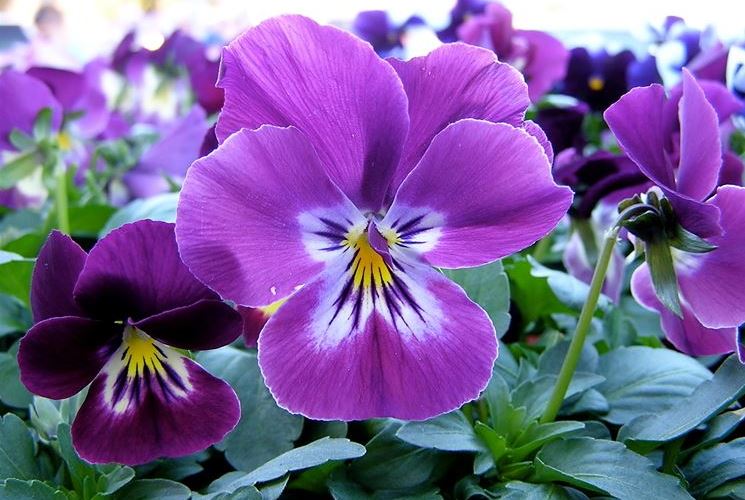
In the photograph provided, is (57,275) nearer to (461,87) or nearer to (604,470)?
(461,87)

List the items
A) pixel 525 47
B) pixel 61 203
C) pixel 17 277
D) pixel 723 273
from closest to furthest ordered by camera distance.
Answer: pixel 723 273
pixel 17 277
pixel 61 203
pixel 525 47

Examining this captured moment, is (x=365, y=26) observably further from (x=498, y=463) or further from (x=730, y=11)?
(x=498, y=463)

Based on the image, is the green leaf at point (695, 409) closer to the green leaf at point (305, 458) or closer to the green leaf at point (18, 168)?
the green leaf at point (305, 458)

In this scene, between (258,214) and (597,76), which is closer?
(258,214)

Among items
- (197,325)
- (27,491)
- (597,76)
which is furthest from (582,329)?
(597,76)

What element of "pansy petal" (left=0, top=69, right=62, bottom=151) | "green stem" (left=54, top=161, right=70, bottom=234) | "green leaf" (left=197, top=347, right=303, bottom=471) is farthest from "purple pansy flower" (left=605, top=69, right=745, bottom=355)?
"pansy petal" (left=0, top=69, right=62, bottom=151)

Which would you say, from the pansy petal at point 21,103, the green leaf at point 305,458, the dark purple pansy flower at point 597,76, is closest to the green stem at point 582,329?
the green leaf at point 305,458
